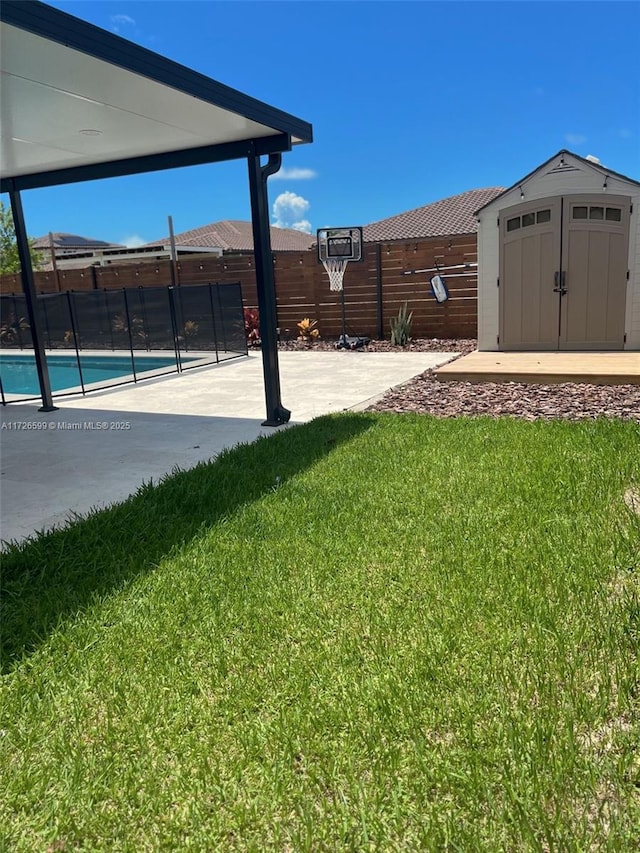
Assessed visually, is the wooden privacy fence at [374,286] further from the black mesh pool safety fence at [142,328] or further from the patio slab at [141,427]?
the black mesh pool safety fence at [142,328]

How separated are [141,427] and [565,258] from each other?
6.70 meters

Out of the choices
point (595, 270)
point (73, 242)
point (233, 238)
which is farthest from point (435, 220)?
point (73, 242)

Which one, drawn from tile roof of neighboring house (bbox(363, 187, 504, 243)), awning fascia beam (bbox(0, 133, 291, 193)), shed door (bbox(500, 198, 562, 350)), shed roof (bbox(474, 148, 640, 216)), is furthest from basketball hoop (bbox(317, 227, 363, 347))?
tile roof of neighboring house (bbox(363, 187, 504, 243))

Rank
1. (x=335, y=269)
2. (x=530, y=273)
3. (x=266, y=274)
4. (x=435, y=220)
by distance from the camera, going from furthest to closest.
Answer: (x=435, y=220) < (x=335, y=269) < (x=530, y=273) < (x=266, y=274)

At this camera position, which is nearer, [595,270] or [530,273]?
[595,270]

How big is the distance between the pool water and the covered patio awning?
4.05 metres

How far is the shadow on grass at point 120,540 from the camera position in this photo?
2.70 metres

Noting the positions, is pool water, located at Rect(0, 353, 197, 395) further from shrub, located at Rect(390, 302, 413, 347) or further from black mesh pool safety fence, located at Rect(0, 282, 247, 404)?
shrub, located at Rect(390, 302, 413, 347)

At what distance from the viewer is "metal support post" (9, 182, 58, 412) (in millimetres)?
6988

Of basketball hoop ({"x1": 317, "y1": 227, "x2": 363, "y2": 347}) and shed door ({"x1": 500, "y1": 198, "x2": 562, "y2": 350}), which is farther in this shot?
basketball hoop ({"x1": 317, "y1": 227, "x2": 363, "y2": 347})

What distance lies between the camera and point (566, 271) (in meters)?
9.16

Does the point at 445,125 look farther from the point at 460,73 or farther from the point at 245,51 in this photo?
the point at 245,51

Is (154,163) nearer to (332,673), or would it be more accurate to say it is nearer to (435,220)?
(332,673)

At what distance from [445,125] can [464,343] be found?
86.1ft
